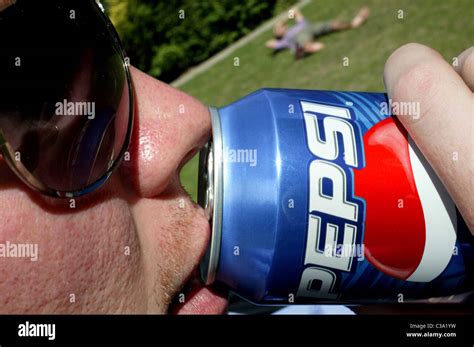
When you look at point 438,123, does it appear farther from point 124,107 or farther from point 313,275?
point 124,107

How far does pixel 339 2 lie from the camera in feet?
20.3

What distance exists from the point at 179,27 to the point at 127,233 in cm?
694

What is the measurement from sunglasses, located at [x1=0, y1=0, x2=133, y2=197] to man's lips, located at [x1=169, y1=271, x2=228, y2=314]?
1.06ft

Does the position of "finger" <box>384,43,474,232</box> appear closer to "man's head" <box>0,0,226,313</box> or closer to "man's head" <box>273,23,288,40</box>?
"man's head" <box>0,0,226,313</box>

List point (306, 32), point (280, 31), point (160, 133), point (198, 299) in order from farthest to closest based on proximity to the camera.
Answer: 1. point (280, 31)
2. point (306, 32)
3. point (198, 299)
4. point (160, 133)

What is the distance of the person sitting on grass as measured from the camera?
546 centimetres

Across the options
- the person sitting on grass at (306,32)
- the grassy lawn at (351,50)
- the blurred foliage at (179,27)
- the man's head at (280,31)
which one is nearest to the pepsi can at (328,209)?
the grassy lawn at (351,50)

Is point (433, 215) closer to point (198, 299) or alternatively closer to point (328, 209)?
point (328, 209)

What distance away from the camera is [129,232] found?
991 mm

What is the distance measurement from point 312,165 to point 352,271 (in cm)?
22

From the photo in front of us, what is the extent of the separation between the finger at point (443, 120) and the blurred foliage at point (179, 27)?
6.49 meters

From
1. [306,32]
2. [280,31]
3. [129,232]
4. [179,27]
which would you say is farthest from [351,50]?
[129,232]

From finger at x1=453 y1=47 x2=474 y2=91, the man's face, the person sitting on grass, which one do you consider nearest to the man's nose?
the man's face

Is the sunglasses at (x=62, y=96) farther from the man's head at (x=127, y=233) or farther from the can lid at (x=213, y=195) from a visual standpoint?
the can lid at (x=213, y=195)
